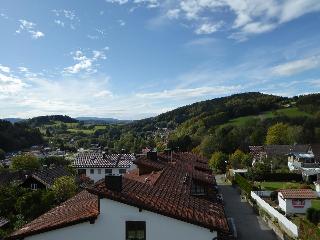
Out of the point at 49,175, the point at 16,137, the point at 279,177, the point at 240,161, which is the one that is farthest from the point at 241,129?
the point at 16,137

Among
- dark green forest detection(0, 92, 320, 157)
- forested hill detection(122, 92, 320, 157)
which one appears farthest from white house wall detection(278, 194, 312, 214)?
forested hill detection(122, 92, 320, 157)

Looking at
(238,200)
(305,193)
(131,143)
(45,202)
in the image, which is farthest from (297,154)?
(131,143)

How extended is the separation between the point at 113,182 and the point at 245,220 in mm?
26336

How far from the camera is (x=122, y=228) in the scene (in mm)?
17516

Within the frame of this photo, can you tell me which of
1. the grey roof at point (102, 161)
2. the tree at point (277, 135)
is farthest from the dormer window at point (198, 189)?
the tree at point (277, 135)

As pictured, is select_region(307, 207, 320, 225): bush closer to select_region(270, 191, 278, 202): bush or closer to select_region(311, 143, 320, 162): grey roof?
select_region(270, 191, 278, 202): bush

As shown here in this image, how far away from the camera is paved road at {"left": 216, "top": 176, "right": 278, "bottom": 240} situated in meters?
35.6

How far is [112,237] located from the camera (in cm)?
1752

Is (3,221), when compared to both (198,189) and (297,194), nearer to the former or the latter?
(198,189)

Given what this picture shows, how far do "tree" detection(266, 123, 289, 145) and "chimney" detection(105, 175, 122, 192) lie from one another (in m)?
99.0

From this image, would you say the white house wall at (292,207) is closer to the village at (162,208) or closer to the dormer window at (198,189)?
the village at (162,208)

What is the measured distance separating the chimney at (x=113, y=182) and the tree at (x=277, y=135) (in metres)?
99.0

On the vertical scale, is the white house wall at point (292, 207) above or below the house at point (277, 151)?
below

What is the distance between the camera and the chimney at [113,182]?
18.3 metres
